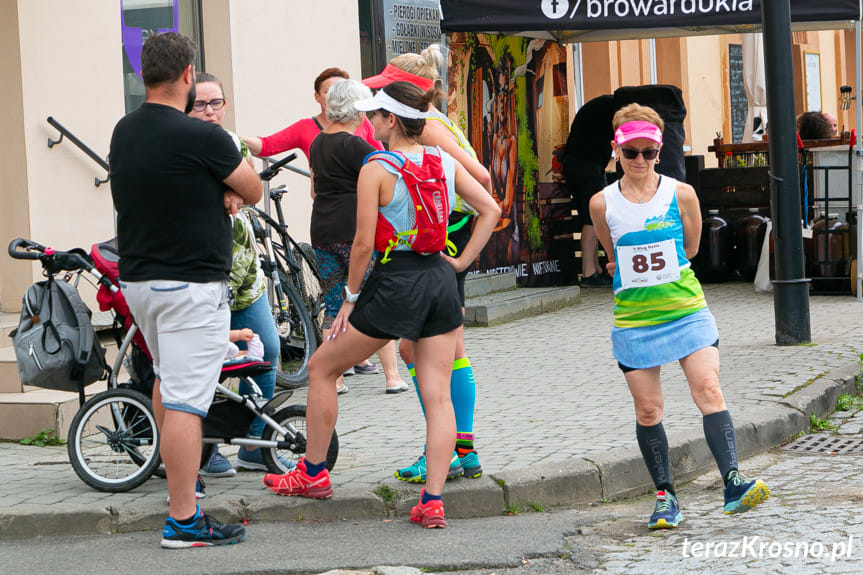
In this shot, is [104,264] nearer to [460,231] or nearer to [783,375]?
[460,231]

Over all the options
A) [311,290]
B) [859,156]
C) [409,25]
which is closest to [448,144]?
[311,290]

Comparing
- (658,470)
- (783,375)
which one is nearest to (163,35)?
(658,470)

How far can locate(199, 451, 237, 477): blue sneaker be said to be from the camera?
607 centimetres

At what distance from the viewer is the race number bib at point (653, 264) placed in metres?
5.23

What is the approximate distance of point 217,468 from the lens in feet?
20.0

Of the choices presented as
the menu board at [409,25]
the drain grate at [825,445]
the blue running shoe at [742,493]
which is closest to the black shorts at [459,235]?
the blue running shoe at [742,493]

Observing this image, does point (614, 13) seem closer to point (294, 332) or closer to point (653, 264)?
point (294, 332)

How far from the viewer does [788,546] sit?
4.79 meters

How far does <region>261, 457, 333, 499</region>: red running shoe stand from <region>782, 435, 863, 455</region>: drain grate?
2.83 meters

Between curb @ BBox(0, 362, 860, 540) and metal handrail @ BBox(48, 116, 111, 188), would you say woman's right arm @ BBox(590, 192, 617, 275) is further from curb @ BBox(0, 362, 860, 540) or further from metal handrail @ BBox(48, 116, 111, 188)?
metal handrail @ BBox(48, 116, 111, 188)

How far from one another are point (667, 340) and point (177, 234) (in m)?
2.03

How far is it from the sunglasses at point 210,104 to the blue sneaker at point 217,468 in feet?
5.44

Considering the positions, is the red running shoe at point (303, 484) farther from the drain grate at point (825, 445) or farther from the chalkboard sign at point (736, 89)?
the chalkboard sign at point (736, 89)

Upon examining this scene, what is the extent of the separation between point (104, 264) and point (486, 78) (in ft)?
26.8
